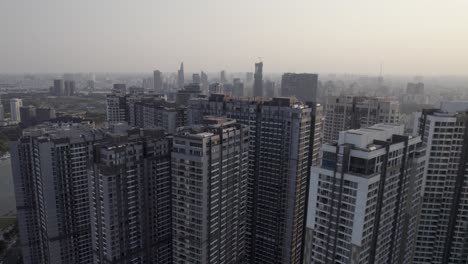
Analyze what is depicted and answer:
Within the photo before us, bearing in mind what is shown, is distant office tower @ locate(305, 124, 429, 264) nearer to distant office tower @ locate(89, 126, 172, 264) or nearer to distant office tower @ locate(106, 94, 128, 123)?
distant office tower @ locate(89, 126, 172, 264)

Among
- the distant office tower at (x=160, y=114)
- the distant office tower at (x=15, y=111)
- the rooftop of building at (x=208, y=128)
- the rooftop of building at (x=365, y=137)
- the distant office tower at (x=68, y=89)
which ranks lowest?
the distant office tower at (x=15, y=111)

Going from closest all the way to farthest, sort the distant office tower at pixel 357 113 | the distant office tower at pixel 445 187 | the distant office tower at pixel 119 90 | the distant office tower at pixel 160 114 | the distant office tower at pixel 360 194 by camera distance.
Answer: the distant office tower at pixel 360 194, the distant office tower at pixel 445 187, the distant office tower at pixel 357 113, the distant office tower at pixel 160 114, the distant office tower at pixel 119 90

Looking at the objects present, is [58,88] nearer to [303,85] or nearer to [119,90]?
[119,90]

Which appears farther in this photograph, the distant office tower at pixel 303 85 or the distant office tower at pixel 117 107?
the distant office tower at pixel 303 85

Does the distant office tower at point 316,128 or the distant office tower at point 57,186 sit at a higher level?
the distant office tower at point 316,128

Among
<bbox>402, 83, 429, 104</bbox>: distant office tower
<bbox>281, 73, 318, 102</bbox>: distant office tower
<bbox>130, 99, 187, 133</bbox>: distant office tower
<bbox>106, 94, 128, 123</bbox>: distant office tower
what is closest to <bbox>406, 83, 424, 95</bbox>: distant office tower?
<bbox>402, 83, 429, 104</bbox>: distant office tower

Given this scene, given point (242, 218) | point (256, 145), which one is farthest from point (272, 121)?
point (242, 218)

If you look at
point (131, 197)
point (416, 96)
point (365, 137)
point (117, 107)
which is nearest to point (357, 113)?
point (365, 137)

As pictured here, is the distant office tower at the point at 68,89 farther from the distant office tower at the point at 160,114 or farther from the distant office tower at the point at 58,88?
the distant office tower at the point at 160,114

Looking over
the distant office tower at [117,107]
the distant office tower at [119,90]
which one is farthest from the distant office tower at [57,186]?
the distant office tower at [119,90]
